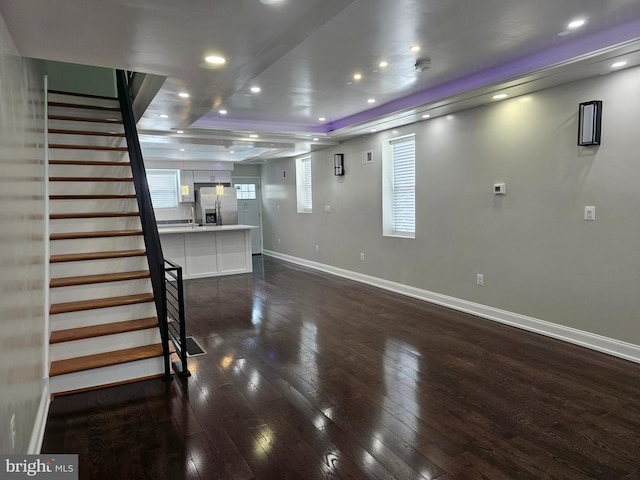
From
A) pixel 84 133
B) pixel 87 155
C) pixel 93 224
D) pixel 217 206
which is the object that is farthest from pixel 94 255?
pixel 217 206

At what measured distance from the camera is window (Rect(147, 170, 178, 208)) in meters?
9.48

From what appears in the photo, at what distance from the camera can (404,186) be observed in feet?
19.8

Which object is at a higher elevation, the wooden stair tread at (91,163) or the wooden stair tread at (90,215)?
the wooden stair tread at (91,163)

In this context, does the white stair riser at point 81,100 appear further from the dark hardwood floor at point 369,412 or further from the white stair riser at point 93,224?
the dark hardwood floor at point 369,412

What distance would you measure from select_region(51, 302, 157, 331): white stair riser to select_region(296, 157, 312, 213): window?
18.6 ft

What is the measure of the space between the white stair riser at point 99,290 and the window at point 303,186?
554cm

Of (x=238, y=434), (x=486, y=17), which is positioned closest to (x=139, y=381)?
(x=238, y=434)

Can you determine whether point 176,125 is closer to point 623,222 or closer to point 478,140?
point 478,140

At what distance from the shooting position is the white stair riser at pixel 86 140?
454 centimetres

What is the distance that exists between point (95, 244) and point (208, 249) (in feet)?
12.2

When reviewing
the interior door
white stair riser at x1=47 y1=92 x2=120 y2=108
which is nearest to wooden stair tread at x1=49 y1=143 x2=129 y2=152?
white stair riser at x1=47 y1=92 x2=120 y2=108

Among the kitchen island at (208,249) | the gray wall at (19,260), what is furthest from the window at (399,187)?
the gray wall at (19,260)

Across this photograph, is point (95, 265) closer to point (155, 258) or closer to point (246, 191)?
point (155, 258)

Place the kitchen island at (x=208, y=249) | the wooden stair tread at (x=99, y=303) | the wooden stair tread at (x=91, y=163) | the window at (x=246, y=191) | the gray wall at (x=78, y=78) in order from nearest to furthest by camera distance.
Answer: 1. the wooden stair tread at (x=99, y=303)
2. the wooden stair tread at (x=91, y=163)
3. the gray wall at (x=78, y=78)
4. the kitchen island at (x=208, y=249)
5. the window at (x=246, y=191)
